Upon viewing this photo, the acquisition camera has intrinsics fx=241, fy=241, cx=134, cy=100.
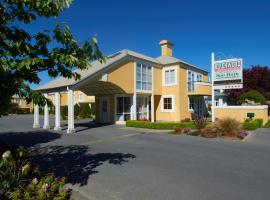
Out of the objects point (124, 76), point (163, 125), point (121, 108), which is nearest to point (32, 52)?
point (163, 125)

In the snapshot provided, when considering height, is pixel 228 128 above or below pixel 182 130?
above

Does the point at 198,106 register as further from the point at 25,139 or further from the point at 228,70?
the point at 25,139

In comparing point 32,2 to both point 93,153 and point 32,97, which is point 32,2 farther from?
point 93,153

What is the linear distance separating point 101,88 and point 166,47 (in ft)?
38.4

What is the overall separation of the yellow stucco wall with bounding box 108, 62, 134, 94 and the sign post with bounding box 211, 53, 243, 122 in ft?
22.0

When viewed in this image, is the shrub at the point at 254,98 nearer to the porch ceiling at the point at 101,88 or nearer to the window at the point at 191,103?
the window at the point at 191,103

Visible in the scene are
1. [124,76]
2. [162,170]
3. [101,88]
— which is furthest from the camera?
[101,88]

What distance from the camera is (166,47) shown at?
1116 inches

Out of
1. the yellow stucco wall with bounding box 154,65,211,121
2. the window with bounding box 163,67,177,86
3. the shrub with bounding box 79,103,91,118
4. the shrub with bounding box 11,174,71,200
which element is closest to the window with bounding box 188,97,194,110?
the yellow stucco wall with bounding box 154,65,211,121

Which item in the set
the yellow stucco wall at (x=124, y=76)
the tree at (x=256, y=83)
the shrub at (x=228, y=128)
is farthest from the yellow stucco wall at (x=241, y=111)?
the tree at (x=256, y=83)

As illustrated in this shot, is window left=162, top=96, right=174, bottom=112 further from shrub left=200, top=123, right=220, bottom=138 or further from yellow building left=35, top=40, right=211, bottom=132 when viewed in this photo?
shrub left=200, top=123, right=220, bottom=138

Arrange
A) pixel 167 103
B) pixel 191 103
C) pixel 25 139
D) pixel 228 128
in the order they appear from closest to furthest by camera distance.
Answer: pixel 25 139 < pixel 228 128 < pixel 167 103 < pixel 191 103

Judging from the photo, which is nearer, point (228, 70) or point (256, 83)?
point (228, 70)

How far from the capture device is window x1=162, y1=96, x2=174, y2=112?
23500 millimetres
